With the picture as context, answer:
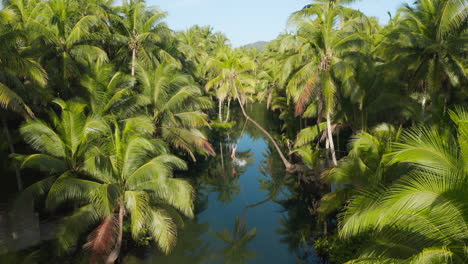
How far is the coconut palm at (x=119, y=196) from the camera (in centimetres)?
779

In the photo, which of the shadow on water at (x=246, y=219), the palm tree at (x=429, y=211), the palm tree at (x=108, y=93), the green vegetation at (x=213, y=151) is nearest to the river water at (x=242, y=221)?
the shadow on water at (x=246, y=219)

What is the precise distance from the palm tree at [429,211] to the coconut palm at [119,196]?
5.33 meters

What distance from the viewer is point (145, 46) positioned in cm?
1761

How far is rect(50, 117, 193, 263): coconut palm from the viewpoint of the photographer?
7793mm

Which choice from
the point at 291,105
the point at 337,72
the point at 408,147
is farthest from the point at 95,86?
the point at 291,105

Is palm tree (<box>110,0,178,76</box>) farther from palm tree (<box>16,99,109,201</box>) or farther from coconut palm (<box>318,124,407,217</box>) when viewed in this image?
coconut palm (<box>318,124,407,217</box>)

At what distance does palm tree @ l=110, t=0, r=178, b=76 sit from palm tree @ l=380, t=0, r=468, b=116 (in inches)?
467

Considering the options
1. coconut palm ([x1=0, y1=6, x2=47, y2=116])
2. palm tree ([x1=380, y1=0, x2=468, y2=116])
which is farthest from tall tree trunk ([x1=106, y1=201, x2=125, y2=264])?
palm tree ([x1=380, y1=0, x2=468, y2=116])

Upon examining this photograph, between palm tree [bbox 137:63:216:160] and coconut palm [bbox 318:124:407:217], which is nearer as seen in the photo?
coconut palm [bbox 318:124:407:217]

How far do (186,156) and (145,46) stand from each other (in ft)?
26.5

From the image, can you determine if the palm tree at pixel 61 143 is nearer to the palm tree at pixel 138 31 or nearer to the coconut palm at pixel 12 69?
the coconut palm at pixel 12 69

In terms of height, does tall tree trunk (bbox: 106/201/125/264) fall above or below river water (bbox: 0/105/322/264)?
above

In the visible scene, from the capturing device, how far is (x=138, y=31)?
56.2ft

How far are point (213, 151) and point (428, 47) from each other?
1015 centimetres
